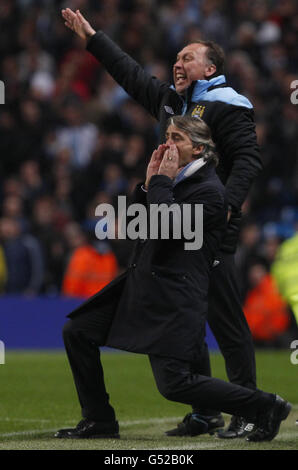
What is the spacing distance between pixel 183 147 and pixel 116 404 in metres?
3.07

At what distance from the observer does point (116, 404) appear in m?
8.66

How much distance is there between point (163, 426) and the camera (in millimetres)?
7395

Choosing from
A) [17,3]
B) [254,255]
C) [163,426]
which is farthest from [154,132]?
[163,426]

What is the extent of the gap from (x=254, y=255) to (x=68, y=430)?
27.8 ft

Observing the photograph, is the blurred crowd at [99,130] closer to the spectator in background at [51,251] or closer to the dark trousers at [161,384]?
the spectator in background at [51,251]

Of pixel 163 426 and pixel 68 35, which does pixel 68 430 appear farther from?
pixel 68 35

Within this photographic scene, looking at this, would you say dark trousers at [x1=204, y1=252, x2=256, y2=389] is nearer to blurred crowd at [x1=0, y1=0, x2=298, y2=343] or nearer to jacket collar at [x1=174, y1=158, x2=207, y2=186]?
jacket collar at [x1=174, y1=158, x2=207, y2=186]

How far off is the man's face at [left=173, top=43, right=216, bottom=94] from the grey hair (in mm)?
749

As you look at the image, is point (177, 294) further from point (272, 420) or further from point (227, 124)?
point (227, 124)

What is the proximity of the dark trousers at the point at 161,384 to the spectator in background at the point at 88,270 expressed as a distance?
799 cm

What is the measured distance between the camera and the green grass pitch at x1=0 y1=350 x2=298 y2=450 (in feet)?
20.7

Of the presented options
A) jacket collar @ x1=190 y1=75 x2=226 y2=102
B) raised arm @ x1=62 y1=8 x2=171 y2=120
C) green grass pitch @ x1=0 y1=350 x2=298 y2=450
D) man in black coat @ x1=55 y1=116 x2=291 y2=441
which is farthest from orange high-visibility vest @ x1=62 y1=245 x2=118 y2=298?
man in black coat @ x1=55 y1=116 x2=291 y2=441

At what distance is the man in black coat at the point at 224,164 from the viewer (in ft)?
22.4
